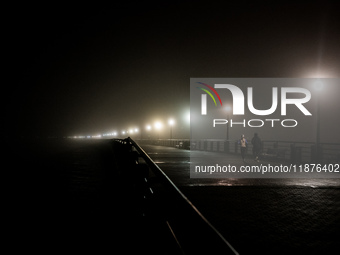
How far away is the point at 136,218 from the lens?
6.03 meters

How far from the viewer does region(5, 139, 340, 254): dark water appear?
514 centimetres

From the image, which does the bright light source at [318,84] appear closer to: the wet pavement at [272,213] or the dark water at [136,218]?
the wet pavement at [272,213]

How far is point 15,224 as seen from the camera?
20.1 feet

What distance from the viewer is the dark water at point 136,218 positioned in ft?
16.9

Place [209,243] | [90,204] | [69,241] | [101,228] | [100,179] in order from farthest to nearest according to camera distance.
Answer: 1. [100,179]
2. [90,204]
3. [101,228]
4. [69,241]
5. [209,243]

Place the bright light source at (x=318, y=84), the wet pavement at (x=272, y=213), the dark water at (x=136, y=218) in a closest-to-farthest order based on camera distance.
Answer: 1. the dark water at (x=136, y=218)
2. the wet pavement at (x=272, y=213)
3. the bright light source at (x=318, y=84)

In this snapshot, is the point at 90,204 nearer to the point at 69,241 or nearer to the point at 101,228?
the point at 101,228

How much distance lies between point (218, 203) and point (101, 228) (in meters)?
3.53

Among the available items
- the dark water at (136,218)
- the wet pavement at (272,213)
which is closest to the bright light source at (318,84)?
the wet pavement at (272,213)

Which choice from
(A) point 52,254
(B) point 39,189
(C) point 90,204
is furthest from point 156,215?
(B) point 39,189

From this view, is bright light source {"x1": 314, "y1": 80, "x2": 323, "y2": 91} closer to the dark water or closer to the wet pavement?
the wet pavement

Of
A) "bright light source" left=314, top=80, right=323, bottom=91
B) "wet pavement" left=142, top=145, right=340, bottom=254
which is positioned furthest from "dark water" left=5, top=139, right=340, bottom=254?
"bright light source" left=314, top=80, right=323, bottom=91

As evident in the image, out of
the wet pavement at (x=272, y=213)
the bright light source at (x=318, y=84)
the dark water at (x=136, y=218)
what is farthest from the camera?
the bright light source at (x=318, y=84)

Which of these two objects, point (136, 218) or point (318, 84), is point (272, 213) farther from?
point (318, 84)
